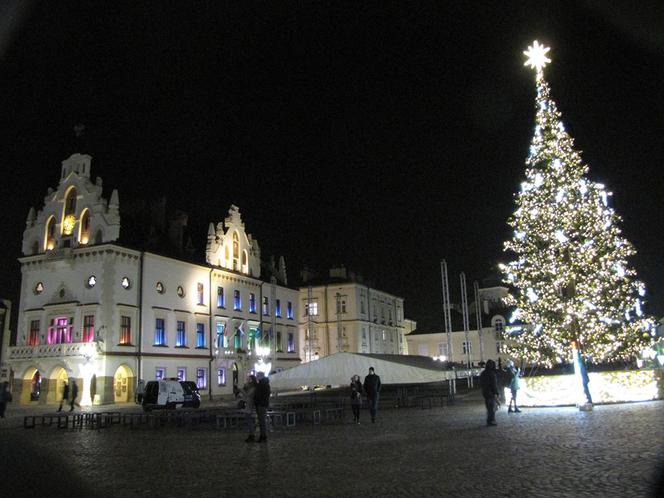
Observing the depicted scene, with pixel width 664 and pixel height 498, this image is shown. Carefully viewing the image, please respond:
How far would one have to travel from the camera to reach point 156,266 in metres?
46.9

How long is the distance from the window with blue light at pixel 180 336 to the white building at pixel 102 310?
0.27ft

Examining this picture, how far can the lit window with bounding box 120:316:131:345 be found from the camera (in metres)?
43.1

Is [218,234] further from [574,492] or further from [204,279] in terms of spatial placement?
[574,492]

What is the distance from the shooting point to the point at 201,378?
50.1 metres

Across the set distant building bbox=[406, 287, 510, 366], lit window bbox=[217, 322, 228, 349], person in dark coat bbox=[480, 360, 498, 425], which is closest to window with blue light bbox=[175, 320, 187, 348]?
lit window bbox=[217, 322, 228, 349]

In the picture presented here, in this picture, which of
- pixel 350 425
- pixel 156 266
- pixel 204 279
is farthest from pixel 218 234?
pixel 350 425

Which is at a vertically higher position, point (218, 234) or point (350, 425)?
point (218, 234)

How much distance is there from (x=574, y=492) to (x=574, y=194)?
61.3 ft

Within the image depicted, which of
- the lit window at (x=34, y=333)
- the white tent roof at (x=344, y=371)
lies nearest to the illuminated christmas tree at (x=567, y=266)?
the white tent roof at (x=344, y=371)

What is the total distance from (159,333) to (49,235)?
38.1ft

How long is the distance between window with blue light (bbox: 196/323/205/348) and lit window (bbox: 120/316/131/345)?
7.80 meters

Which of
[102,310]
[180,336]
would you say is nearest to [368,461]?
[102,310]

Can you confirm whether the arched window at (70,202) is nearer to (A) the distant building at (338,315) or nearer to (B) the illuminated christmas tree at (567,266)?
(A) the distant building at (338,315)

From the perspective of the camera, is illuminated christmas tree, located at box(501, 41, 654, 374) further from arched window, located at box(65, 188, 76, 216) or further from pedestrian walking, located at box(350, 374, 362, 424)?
arched window, located at box(65, 188, 76, 216)
